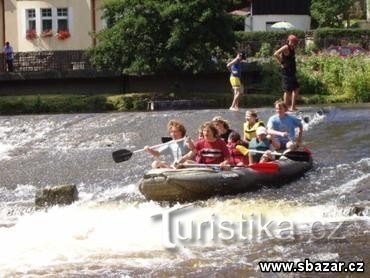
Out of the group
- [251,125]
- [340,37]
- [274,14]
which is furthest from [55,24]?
[251,125]

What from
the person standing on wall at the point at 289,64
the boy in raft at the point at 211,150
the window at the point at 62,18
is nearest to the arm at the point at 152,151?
the boy in raft at the point at 211,150

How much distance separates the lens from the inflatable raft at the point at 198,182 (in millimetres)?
11445

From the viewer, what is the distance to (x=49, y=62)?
30859mm

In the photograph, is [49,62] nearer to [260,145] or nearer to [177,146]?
[260,145]

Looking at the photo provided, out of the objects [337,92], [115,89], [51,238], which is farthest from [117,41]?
[51,238]

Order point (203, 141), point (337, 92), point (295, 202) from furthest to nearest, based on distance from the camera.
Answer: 1. point (337, 92)
2. point (203, 141)
3. point (295, 202)

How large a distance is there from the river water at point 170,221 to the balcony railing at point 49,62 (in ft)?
44.6

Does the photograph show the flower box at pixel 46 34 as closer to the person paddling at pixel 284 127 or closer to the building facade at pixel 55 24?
the building facade at pixel 55 24

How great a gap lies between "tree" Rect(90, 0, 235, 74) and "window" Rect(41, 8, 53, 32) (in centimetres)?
834

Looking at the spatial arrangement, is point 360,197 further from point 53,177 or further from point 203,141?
point 53,177

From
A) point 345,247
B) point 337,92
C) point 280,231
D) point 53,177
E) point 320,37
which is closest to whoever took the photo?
point 345,247

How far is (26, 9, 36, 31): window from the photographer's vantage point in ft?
121

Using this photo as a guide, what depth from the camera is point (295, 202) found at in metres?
11.1

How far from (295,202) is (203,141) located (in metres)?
1.77
